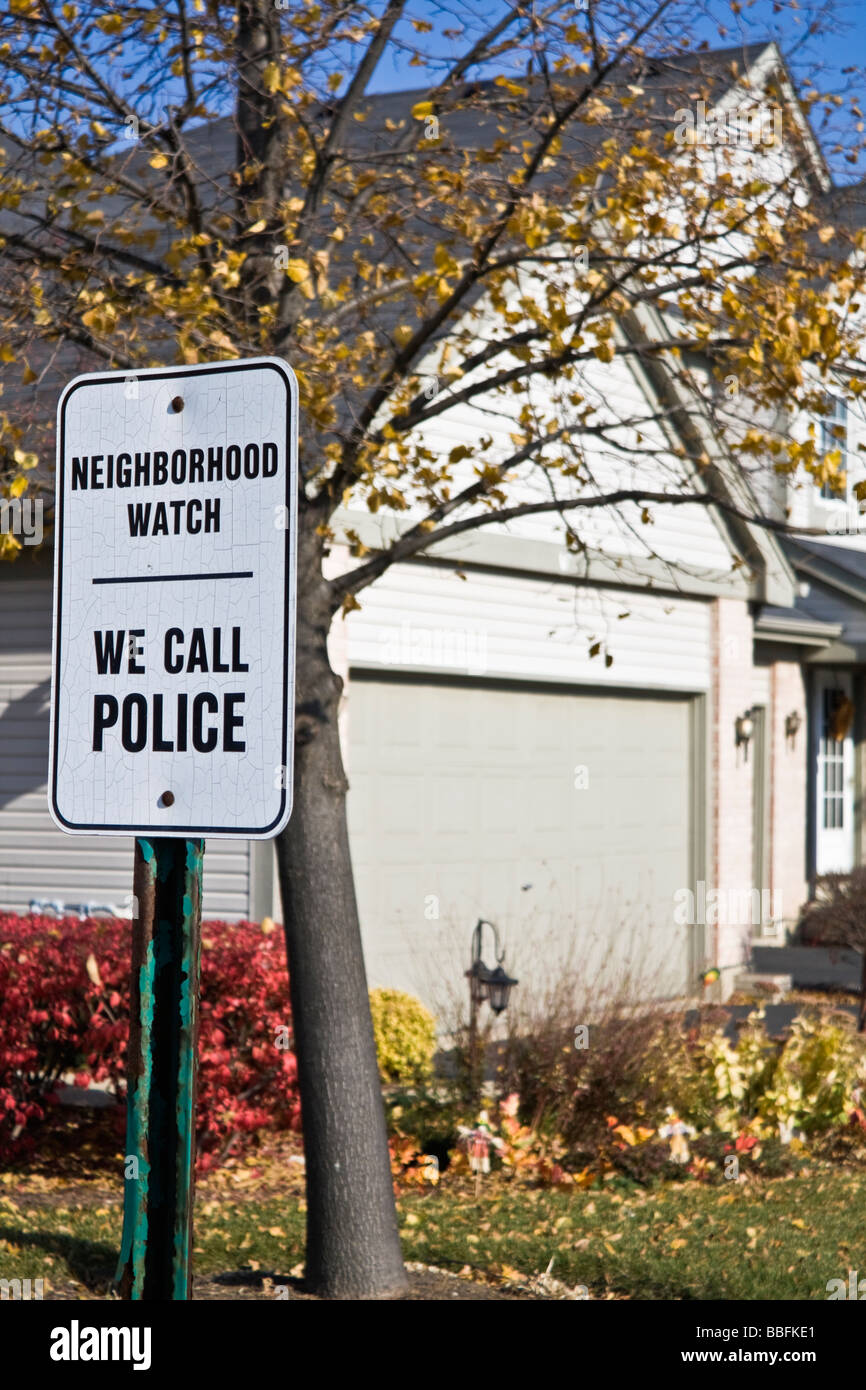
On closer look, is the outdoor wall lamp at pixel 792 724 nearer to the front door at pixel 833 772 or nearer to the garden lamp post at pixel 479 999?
the front door at pixel 833 772

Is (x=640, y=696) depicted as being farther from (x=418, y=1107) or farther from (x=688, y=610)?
(x=418, y=1107)

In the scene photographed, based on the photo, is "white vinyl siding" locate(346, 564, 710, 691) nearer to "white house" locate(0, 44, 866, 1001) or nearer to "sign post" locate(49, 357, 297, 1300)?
"white house" locate(0, 44, 866, 1001)

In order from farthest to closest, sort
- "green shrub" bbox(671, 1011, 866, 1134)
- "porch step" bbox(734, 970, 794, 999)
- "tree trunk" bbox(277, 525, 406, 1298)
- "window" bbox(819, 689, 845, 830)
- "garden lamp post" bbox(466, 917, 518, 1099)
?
1. "window" bbox(819, 689, 845, 830)
2. "porch step" bbox(734, 970, 794, 999)
3. "green shrub" bbox(671, 1011, 866, 1134)
4. "garden lamp post" bbox(466, 917, 518, 1099)
5. "tree trunk" bbox(277, 525, 406, 1298)

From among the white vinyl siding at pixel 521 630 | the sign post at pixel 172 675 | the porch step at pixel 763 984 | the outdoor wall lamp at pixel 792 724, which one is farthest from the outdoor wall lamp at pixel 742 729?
the sign post at pixel 172 675

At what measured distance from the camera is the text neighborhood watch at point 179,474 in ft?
8.92

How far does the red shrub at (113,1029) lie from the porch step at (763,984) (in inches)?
294

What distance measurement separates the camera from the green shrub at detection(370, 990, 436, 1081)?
33.0 ft

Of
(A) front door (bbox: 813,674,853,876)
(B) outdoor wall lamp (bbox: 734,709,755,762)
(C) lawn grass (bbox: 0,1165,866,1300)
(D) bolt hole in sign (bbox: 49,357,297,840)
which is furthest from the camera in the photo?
(A) front door (bbox: 813,674,853,876)

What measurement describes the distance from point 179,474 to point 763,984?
42.6 ft

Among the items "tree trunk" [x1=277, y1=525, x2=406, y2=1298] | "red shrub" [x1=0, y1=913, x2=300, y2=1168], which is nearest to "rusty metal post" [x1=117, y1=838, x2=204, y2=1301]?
"tree trunk" [x1=277, y1=525, x2=406, y2=1298]

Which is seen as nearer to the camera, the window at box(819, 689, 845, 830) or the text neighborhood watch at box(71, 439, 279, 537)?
the text neighborhood watch at box(71, 439, 279, 537)

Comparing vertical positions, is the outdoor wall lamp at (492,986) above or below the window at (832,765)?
below

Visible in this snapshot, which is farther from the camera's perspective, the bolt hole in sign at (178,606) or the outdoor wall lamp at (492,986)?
the outdoor wall lamp at (492,986)
